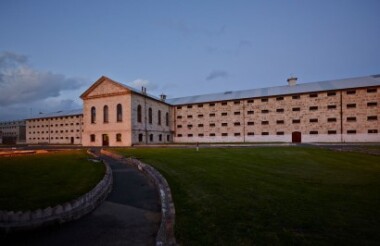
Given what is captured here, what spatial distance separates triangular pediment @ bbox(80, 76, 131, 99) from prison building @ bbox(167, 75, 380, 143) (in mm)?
15498

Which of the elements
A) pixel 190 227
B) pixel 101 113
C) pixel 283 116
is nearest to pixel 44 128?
Answer: pixel 101 113

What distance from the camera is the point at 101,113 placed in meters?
44.2

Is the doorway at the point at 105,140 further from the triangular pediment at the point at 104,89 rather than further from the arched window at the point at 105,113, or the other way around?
the triangular pediment at the point at 104,89

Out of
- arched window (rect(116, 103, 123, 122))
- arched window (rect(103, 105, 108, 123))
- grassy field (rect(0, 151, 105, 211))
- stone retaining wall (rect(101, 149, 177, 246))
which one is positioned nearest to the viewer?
stone retaining wall (rect(101, 149, 177, 246))

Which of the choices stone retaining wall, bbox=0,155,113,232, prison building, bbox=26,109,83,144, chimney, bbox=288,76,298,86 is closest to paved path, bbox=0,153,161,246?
stone retaining wall, bbox=0,155,113,232

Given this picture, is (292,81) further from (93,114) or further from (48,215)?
(48,215)

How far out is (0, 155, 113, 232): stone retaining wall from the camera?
5.77m

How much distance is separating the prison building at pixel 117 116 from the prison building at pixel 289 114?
393 inches

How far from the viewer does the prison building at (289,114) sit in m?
38.8

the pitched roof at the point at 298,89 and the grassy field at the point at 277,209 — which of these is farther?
the pitched roof at the point at 298,89

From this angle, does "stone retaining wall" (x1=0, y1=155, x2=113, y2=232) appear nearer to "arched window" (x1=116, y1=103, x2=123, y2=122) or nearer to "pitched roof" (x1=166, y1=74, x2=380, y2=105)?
"arched window" (x1=116, y1=103, x2=123, y2=122)

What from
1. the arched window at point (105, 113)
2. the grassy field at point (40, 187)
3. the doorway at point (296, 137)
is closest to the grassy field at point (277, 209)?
the grassy field at point (40, 187)

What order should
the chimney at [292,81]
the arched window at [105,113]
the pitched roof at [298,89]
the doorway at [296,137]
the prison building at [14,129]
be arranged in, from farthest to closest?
the prison building at [14,129], the chimney at [292,81], the arched window at [105,113], the doorway at [296,137], the pitched roof at [298,89]

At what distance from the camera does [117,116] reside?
4225 centimetres
